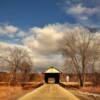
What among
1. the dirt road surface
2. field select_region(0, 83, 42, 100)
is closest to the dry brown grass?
field select_region(0, 83, 42, 100)

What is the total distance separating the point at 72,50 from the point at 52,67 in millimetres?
18579

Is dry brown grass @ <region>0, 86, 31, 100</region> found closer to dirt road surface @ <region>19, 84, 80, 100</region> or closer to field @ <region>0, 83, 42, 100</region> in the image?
field @ <region>0, 83, 42, 100</region>

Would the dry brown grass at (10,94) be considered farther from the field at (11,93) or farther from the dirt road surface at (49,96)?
the dirt road surface at (49,96)

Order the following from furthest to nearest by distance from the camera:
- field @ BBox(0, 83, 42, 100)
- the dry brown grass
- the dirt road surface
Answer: field @ BBox(0, 83, 42, 100), the dry brown grass, the dirt road surface

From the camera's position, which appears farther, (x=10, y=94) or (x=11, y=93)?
(x=11, y=93)

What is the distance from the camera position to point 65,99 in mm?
24484

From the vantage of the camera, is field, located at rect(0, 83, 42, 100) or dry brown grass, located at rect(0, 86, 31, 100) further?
field, located at rect(0, 83, 42, 100)

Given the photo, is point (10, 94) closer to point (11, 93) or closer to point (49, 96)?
point (11, 93)

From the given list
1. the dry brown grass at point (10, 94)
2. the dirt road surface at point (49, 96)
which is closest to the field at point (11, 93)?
the dry brown grass at point (10, 94)

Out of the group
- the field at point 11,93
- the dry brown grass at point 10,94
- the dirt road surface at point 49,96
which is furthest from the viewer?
the field at point 11,93

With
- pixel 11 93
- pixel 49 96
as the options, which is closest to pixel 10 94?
pixel 11 93

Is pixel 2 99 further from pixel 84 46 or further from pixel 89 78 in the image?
pixel 89 78

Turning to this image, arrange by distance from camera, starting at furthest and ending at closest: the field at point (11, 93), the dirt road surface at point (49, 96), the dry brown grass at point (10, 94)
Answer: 1. the field at point (11, 93)
2. the dry brown grass at point (10, 94)
3. the dirt road surface at point (49, 96)

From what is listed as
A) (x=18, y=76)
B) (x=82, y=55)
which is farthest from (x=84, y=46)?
(x=18, y=76)
